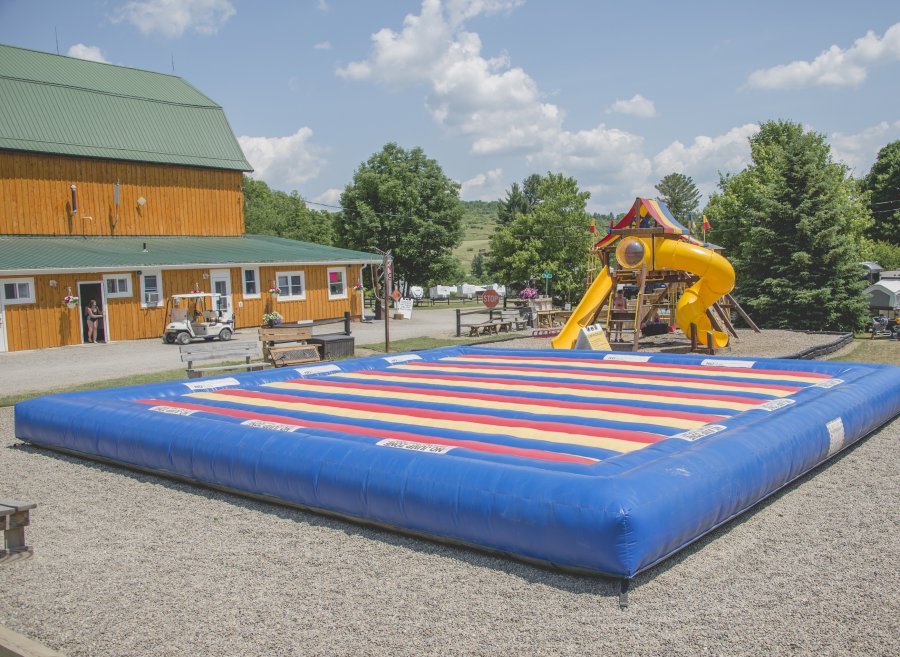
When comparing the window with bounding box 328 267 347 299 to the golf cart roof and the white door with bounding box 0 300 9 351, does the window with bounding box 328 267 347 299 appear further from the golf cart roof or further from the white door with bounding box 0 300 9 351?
the white door with bounding box 0 300 9 351

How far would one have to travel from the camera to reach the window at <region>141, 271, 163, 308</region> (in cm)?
2586

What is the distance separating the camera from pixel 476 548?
6.21 metres

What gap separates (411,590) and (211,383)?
6955 millimetres

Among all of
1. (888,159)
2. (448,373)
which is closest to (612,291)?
(448,373)

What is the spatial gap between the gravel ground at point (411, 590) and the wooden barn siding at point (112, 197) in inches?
868

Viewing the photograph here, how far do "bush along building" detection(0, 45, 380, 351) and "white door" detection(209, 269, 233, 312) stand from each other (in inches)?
2.0

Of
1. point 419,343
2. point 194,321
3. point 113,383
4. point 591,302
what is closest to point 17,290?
point 194,321

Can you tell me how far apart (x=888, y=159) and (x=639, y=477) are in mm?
56476

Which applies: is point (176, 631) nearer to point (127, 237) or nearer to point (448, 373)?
point (448, 373)

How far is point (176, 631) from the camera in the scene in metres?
4.96

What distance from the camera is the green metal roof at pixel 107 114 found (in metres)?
27.1

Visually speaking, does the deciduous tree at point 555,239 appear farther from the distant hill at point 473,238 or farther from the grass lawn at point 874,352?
the distant hill at point 473,238

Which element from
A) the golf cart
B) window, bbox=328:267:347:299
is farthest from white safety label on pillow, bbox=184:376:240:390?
window, bbox=328:267:347:299

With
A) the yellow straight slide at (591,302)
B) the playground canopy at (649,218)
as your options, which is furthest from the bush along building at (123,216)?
the playground canopy at (649,218)
